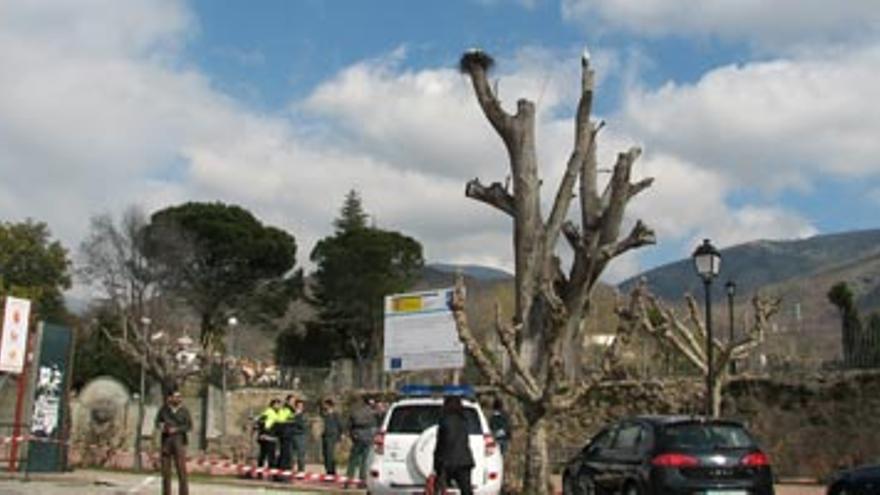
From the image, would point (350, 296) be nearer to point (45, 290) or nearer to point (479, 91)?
point (45, 290)

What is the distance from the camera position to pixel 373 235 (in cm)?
6244

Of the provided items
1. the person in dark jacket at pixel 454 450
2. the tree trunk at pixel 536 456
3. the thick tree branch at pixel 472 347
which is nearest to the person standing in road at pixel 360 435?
the thick tree branch at pixel 472 347

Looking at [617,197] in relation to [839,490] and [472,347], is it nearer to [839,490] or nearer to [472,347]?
[472,347]

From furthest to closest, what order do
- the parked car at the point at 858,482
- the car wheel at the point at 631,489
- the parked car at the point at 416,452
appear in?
the parked car at the point at 416,452 → the car wheel at the point at 631,489 → the parked car at the point at 858,482

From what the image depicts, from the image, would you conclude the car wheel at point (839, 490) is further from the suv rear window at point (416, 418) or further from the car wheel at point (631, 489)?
the suv rear window at point (416, 418)

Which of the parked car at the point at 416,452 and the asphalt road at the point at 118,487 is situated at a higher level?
the parked car at the point at 416,452

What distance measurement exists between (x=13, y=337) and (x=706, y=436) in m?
12.5

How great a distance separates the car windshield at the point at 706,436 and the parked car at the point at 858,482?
131cm

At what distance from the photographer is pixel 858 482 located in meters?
14.9

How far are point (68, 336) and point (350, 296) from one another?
123 ft

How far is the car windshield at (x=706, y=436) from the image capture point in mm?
14734

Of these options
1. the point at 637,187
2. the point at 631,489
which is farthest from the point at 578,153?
the point at 631,489

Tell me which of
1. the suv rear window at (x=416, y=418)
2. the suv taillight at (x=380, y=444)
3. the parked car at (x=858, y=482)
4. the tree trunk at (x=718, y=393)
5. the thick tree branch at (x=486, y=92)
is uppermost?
the thick tree branch at (x=486, y=92)

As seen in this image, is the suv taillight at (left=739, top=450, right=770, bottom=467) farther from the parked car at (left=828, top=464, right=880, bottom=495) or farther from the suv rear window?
the suv rear window
